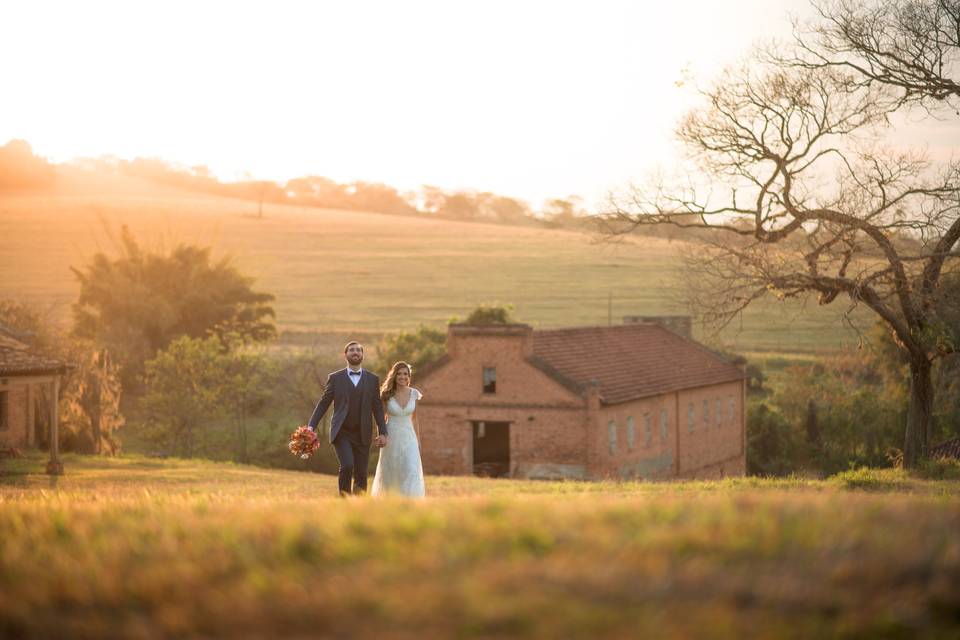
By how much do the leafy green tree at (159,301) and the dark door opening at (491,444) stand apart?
30311 mm

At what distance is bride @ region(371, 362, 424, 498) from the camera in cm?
1473

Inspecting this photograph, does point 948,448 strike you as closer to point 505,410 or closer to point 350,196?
point 505,410

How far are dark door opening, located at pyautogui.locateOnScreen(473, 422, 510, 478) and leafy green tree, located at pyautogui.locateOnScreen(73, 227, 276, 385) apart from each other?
30311 millimetres

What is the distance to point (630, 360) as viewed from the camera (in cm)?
4672

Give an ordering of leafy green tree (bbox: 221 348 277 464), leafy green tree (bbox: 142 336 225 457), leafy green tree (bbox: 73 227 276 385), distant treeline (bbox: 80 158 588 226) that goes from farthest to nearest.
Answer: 1. distant treeline (bbox: 80 158 588 226)
2. leafy green tree (bbox: 73 227 276 385)
3. leafy green tree (bbox: 221 348 277 464)
4. leafy green tree (bbox: 142 336 225 457)

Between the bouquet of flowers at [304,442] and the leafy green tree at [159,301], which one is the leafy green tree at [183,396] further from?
the bouquet of flowers at [304,442]

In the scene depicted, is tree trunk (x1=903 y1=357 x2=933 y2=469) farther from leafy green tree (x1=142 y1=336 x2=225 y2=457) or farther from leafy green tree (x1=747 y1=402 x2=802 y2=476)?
leafy green tree (x1=142 y1=336 x2=225 y2=457)

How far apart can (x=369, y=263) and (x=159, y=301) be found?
4762 centimetres

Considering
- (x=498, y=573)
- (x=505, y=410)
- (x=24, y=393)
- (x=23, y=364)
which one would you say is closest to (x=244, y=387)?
(x=24, y=393)

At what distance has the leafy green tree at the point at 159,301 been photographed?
235ft

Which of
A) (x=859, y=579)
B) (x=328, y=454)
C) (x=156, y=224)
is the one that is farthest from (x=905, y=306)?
(x=156, y=224)

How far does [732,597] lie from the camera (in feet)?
18.7

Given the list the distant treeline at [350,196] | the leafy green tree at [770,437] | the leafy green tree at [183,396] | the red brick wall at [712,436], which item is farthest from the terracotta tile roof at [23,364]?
the distant treeline at [350,196]

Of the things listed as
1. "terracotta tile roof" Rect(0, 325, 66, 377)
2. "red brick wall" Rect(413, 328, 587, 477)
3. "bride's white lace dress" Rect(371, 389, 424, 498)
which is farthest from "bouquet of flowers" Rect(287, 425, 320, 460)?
"red brick wall" Rect(413, 328, 587, 477)
